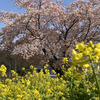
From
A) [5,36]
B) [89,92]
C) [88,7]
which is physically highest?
[88,7]

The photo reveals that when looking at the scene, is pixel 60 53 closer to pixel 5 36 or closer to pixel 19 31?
pixel 19 31

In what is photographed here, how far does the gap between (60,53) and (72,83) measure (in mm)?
5559

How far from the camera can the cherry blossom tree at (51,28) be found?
734 centimetres

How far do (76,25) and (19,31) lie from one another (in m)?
4.10

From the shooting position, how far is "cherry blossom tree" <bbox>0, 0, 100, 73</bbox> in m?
7.34

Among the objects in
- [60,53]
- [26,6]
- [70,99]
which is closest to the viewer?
[70,99]

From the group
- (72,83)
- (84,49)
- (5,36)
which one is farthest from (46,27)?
(84,49)

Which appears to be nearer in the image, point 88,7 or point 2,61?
point 88,7

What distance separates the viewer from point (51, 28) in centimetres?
895

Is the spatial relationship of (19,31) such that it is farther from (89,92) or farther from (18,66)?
(89,92)

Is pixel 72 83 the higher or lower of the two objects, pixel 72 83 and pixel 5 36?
the lower

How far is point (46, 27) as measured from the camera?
8992mm

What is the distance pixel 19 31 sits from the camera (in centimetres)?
835

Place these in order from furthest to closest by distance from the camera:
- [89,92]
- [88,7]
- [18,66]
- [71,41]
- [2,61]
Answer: [18,66]
[2,61]
[71,41]
[88,7]
[89,92]
